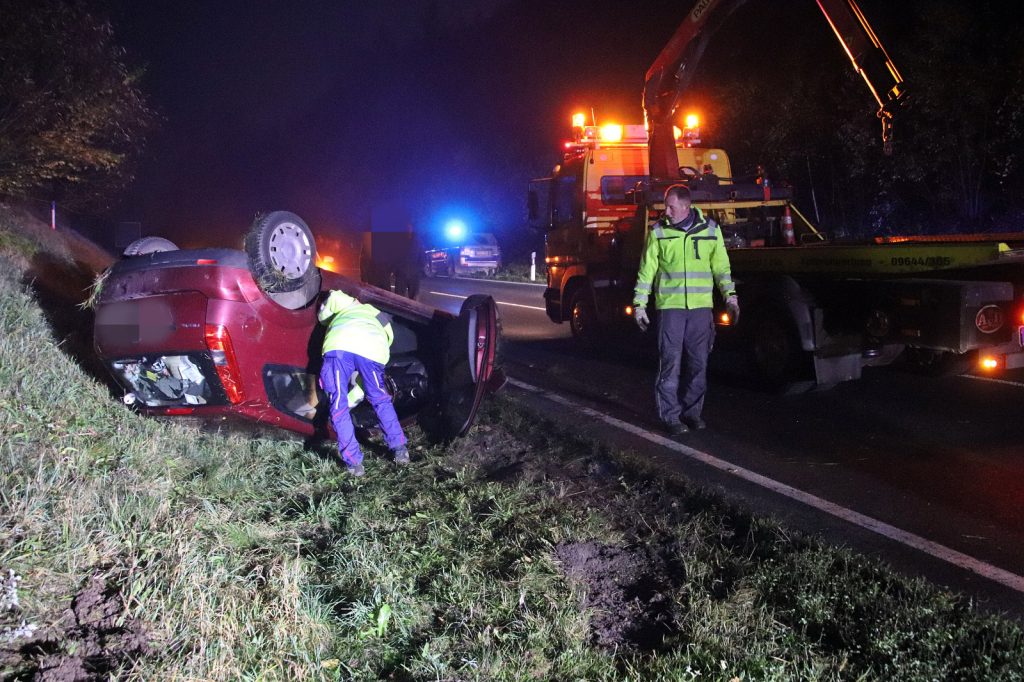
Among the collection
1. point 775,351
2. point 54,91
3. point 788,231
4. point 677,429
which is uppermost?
point 54,91

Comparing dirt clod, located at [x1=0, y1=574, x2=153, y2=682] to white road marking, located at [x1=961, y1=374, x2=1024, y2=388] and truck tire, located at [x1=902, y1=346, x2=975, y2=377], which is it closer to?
truck tire, located at [x1=902, y1=346, x2=975, y2=377]

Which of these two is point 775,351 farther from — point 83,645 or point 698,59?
point 83,645

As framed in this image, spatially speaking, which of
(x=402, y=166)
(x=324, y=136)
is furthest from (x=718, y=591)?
(x=324, y=136)

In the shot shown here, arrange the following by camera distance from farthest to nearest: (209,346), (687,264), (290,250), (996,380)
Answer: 1. (996,380)
2. (687,264)
3. (290,250)
4. (209,346)

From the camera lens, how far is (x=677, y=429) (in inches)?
254

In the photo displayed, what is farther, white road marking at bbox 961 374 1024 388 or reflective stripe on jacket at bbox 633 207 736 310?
white road marking at bbox 961 374 1024 388

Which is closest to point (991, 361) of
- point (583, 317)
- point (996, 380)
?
point (996, 380)

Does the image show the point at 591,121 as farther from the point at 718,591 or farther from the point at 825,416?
the point at 718,591

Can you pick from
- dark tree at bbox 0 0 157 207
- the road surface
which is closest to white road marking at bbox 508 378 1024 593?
the road surface

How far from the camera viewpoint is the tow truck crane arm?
8180 millimetres

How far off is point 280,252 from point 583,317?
6099 millimetres

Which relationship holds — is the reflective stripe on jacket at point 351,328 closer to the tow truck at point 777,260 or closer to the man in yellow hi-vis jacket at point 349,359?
the man in yellow hi-vis jacket at point 349,359

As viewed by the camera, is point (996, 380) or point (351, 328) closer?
point (351, 328)

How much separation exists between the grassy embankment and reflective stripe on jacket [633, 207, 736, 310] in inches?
68.8
